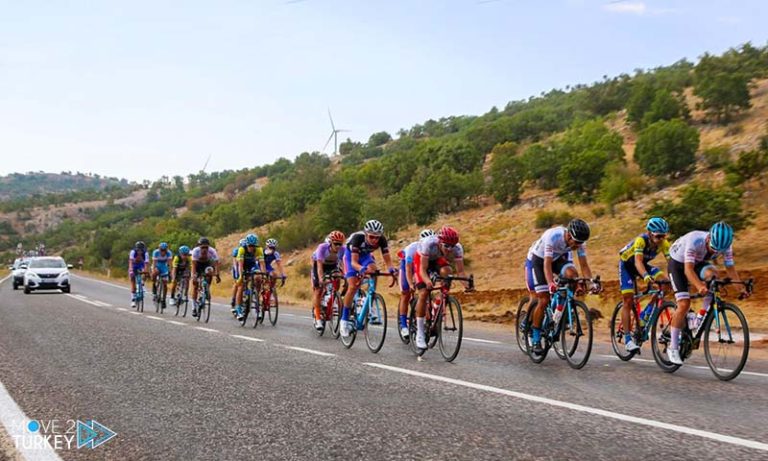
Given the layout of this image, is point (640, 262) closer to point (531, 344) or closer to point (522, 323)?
point (531, 344)

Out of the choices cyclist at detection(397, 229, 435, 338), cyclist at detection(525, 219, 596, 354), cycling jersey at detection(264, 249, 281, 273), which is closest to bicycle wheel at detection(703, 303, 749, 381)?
cyclist at detection(525, 219, 596, 354)

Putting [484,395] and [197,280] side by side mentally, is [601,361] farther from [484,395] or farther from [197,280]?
[197,280]

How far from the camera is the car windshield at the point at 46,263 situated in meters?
29.8

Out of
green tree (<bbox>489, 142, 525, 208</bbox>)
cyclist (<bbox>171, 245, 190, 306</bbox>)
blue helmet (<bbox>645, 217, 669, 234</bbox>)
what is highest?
green tree (<bbox>489, 142, 525, 208</bbox>)

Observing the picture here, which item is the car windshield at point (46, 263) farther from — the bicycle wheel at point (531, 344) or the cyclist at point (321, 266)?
the bicycle wheel at point (531, 344)

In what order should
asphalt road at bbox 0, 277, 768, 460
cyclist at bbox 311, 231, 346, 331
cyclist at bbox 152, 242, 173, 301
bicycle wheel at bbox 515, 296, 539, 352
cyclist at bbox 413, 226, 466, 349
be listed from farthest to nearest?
cyclist at bbox 152, 242, 173, 301
cyclist at bbox 311, 231, 346, 331
bicycle wheel at bbox 515, 296, 539, 352
cyclist at bbox 413, 226, 466, 349
asphalt road at bbox 0, 277, 768, 460

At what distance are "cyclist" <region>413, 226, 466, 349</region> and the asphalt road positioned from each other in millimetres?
575

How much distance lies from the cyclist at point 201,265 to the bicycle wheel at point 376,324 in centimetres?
705

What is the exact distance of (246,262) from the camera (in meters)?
15.3

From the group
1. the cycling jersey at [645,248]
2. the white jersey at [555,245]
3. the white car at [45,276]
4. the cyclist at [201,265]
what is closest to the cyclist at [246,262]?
the cyclist at [201,265]

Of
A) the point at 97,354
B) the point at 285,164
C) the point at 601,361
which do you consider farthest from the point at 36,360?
the point at 285,164

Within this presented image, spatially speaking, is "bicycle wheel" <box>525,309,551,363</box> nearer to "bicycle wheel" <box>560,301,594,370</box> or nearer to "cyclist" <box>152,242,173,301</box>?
"bicycle wheel" <box>560,301,594,370</box>

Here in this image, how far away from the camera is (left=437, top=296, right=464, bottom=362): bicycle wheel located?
945cm

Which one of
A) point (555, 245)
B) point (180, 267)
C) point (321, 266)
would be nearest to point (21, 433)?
point (555, 245)
